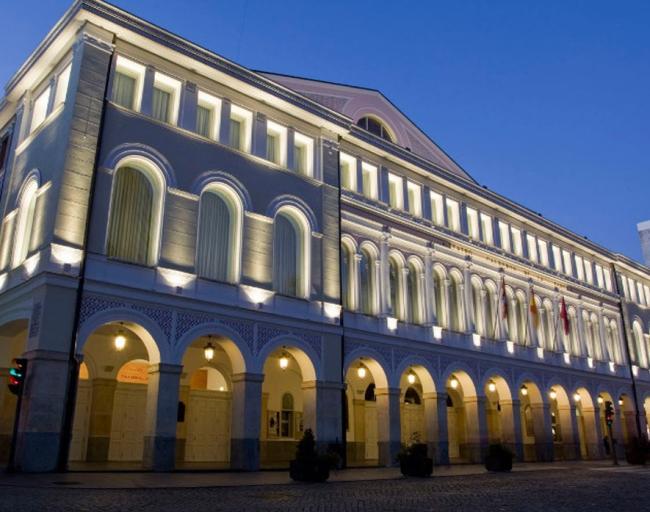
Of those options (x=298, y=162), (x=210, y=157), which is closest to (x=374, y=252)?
(x=298, y=162)

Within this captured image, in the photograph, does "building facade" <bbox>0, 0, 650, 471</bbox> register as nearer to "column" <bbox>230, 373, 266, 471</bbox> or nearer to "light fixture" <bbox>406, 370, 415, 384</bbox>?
"column" <bbox>230, 373, 266, 471</bbox>

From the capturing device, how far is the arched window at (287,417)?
27.5 metres

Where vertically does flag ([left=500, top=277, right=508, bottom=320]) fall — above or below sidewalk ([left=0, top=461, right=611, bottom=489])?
above

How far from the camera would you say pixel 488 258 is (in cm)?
3338

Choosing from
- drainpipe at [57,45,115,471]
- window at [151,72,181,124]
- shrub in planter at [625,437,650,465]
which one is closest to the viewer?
drainpipe at [57,45,115,471]

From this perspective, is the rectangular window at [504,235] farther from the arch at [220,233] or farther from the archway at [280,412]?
the arch at [220,233]

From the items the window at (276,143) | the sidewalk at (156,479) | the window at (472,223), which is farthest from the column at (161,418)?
the window at (472,223)

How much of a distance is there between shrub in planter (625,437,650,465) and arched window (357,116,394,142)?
1828cm

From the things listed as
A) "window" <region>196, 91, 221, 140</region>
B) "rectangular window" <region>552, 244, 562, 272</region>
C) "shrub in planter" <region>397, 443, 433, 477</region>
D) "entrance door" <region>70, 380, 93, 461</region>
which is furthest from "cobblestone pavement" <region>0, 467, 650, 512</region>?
"rectangular window" <region>552, 244, 562, 272</region>

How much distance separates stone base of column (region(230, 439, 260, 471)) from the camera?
795 inches

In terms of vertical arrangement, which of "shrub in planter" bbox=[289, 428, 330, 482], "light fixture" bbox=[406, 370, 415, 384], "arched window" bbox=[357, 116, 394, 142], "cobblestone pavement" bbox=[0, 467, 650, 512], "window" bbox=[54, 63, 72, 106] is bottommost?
"cobblestone pavement" bbox=[0, 467, 650, 512]

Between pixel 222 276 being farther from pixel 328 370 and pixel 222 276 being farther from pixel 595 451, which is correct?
pixel 595 451

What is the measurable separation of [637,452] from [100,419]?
76.2 ft

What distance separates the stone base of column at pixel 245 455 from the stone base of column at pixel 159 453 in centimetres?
245
